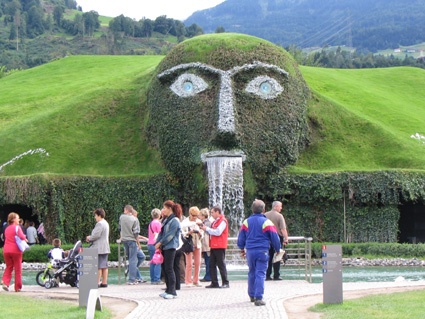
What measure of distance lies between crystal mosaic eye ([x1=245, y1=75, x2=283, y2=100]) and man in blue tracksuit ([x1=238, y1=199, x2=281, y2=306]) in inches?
842

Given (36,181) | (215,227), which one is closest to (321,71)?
(36,181)

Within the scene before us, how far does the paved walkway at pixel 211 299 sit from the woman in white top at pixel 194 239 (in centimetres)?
54

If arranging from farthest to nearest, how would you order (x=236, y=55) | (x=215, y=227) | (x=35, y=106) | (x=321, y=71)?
(x=321, y=71) < (x=35, y=106) < (x=236, y=55) < (x=215, y=227)

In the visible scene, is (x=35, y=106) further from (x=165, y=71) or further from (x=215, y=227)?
(x=215, y=227)

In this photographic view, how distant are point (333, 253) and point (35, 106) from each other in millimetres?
37016

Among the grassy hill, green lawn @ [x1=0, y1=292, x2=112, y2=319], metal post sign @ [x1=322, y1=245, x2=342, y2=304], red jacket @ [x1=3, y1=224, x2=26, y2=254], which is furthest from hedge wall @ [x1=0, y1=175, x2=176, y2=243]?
metal post sign @ [x1=322, y1=245, x2=342, y2=304]

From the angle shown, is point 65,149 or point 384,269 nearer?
point 384,269

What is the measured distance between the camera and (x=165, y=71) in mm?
38125

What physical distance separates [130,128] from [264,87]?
9337 millimetres

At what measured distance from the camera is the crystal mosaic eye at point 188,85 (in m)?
37.1

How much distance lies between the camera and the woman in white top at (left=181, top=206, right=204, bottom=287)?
19875 mm

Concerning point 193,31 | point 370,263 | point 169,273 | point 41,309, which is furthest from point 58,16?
point 41,309

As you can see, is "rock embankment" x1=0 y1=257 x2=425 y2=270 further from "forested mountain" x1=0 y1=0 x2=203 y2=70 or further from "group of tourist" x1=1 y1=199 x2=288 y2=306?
"forested mountain" x1=0 y1=0 x2=203 y2=70

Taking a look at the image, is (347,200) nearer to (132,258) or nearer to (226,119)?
(226,119)
